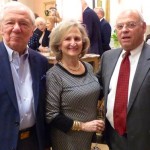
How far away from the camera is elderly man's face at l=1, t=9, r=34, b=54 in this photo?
1.58 meters

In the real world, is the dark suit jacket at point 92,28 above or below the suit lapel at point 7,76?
below

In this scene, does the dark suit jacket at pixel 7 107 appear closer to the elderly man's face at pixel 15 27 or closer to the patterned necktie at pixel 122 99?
the elderly man's face at pixel 15 27

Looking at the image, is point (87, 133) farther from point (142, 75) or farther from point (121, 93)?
point (142, 75)

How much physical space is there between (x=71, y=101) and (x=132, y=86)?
40 cm

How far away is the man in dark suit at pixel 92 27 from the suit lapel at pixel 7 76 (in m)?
2.39

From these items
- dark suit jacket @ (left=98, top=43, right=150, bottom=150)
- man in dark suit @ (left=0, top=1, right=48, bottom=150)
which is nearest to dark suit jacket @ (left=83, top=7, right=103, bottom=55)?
dark suit jacket @ (left=98, top=43, right=150, bottom=150)

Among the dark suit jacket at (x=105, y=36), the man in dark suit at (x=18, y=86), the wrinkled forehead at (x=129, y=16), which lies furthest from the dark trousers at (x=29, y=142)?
the dark suit jacket at (x=105, y=36)

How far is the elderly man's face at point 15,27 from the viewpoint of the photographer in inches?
62.4

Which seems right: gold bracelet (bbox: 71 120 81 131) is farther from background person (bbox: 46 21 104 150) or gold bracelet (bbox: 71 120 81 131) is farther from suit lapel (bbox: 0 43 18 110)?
suit lapel (bbox: 0 43 18 110)

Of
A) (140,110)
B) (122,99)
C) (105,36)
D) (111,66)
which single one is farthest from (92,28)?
(140,110)

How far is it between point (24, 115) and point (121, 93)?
24.7 inches

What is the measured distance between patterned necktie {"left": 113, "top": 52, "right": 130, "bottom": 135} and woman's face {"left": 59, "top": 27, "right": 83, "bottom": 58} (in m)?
0.33

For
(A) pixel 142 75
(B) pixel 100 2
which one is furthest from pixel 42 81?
(B) pixel 100 2

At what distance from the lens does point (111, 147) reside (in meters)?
2.00
